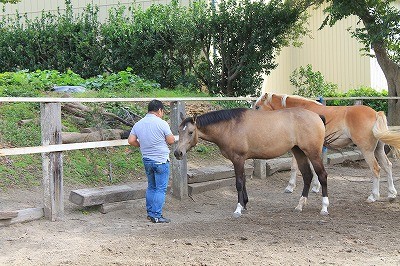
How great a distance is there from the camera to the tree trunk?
52.6 ft

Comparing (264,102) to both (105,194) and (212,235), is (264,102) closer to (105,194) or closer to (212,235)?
(105,194)

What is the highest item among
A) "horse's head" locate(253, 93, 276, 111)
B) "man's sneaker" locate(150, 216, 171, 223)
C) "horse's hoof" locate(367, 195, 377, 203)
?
"horse's head" locate(253, 93, 276, 111)

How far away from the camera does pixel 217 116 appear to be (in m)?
9.05

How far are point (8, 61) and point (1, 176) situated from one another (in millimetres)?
9941

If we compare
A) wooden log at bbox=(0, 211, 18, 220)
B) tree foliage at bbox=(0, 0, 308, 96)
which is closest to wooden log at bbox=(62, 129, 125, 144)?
wooden log at bbox=(0, 211, 18, 220)

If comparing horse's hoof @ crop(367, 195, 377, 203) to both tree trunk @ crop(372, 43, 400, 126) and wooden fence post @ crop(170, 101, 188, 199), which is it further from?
tree trunk @ crop(372, 43, 400, 126)

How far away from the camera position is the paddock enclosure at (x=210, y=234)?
6.26 m

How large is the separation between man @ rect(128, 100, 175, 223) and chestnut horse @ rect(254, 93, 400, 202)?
3.30 meters

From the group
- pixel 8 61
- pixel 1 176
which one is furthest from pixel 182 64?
pixel 1 176

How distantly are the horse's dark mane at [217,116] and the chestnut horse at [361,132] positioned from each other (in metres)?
1.97

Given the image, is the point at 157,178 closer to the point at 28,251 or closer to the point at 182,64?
the point at 28,251

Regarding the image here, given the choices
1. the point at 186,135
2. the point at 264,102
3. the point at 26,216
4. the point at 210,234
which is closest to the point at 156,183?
the point at 186,135

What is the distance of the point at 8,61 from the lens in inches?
720

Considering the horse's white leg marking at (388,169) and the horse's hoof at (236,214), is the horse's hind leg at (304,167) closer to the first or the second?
the horse's hoof at (236,214)
